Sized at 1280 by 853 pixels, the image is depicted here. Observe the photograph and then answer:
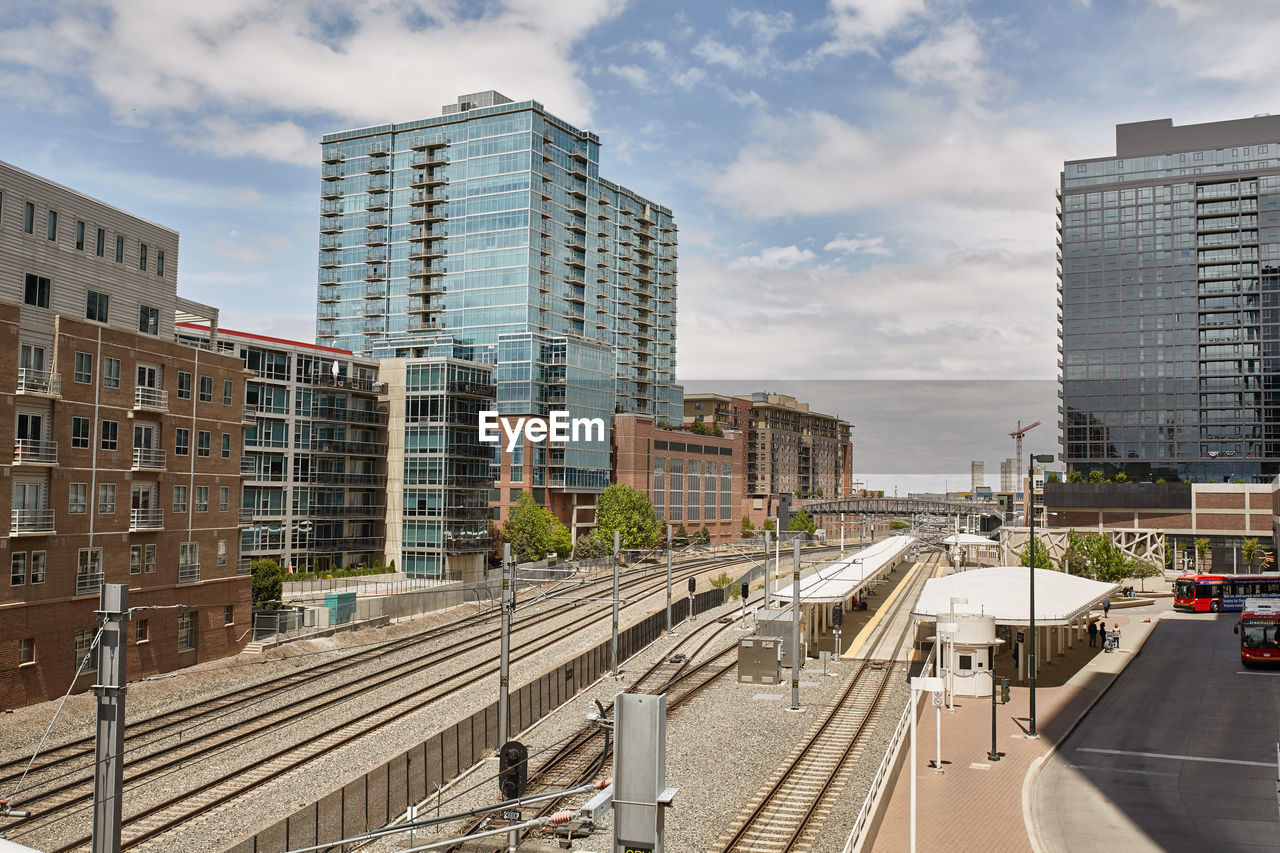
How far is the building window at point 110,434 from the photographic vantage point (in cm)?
4334

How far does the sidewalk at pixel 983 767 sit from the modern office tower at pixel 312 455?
2290 inches

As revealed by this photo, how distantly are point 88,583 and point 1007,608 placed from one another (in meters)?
40.5

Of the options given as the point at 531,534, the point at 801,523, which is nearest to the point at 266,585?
the point at 531,534

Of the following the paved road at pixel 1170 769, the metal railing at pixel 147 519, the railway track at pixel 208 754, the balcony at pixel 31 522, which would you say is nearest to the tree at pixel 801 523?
the paved road at pixel 1170 769

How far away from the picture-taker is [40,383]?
3972cm

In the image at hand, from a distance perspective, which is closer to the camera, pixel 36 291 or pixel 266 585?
pixel 36 291

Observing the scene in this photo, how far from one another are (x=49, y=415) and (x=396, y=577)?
44.3 meters

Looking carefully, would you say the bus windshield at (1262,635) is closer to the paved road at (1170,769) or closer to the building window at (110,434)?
the paved road at (1170,769)

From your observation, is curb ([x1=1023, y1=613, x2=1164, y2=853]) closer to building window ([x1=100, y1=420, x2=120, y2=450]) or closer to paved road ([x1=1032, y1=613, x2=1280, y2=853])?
paved road ([x1=1032, y1=613, x2=1280, y2=853])

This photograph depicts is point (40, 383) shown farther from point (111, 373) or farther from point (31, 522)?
point (31, 522)

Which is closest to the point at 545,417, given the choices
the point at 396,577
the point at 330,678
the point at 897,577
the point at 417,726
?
the point at 396,577

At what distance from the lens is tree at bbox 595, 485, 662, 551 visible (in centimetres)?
10350

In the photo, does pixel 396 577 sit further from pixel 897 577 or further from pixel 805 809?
pixel 805 809

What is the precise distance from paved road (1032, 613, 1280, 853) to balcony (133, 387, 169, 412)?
1571 inches
